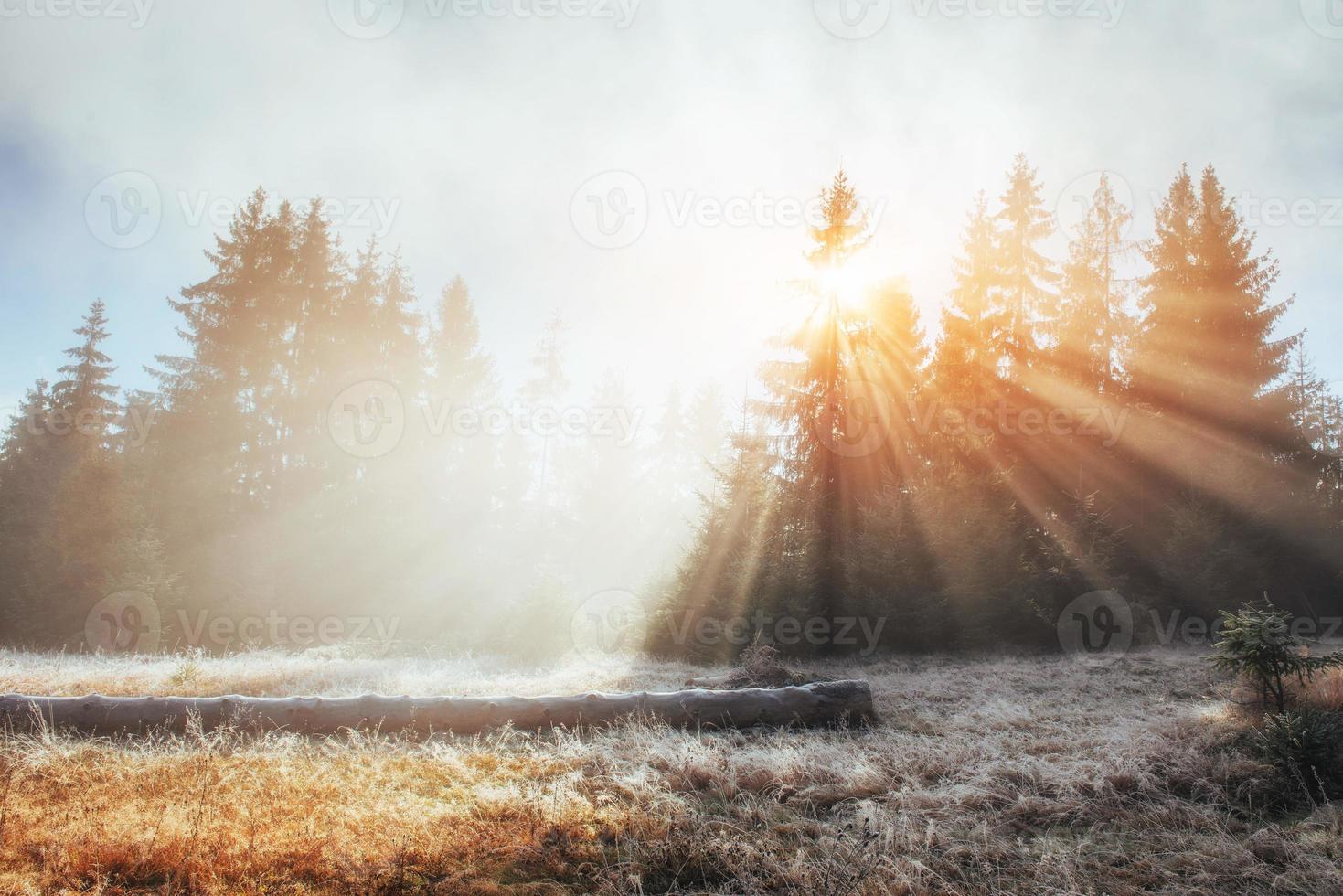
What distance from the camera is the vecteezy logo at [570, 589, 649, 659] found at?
19875 millimetres

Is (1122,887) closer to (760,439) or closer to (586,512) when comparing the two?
(760,439)

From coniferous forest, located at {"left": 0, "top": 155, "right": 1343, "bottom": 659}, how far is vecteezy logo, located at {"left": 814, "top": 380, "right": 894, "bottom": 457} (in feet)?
0.28

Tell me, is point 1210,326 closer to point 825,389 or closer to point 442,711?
point 825,389

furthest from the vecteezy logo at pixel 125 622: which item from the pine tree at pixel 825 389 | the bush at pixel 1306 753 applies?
the bush at pixel 1306 753

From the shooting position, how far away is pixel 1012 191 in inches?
1010

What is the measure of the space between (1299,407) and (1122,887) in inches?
1061

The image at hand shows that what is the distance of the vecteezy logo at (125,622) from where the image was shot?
22.4 meters

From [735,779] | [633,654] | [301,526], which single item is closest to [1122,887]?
[735,779]

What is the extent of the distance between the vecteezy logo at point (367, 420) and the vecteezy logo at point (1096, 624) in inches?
1083

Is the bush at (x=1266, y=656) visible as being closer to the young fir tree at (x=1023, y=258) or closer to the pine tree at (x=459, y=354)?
the young fir tree at (x=1023, y=258)

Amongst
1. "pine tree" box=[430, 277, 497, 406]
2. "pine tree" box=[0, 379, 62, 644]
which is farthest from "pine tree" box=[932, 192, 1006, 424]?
"pine tree" box=[0, 379, 62, 644]

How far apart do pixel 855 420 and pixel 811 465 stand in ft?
6.81

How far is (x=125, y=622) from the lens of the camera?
73.7ft

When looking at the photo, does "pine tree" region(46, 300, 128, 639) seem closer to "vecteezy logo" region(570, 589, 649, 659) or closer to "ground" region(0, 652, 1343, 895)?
"vecteezy logo" region(570, 589, 649, 659)
